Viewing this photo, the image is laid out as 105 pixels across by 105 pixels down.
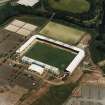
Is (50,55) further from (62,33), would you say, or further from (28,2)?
(28,2)

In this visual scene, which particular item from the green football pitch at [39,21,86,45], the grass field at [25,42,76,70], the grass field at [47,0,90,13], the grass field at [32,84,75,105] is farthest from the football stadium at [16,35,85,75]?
the grass field at [47,0,90,13]

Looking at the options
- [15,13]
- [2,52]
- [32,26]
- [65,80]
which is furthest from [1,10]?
[65,80]

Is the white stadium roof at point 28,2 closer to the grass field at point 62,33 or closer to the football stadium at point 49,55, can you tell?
the grass field at point 62,33

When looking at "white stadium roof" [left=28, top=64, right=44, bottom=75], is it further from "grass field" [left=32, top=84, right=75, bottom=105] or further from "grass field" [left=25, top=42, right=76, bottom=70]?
"grass field" [left=32, top=84, right=75, bottom=105]

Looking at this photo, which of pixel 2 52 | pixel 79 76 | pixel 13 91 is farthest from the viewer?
pixel 2 52

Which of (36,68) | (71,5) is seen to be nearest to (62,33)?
(71,5)

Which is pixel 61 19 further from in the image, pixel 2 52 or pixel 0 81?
pixel 0 81
